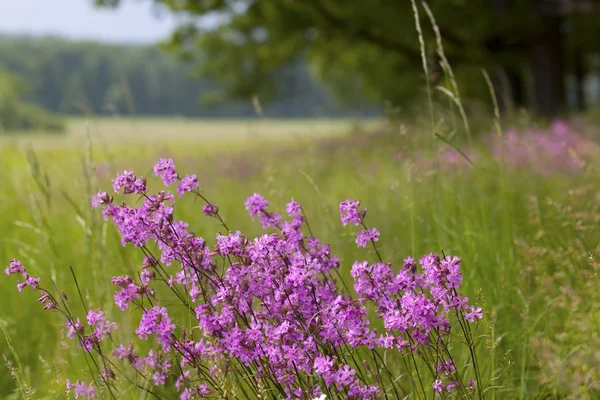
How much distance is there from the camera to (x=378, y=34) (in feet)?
48.2

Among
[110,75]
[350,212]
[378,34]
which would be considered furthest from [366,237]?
[110,75]

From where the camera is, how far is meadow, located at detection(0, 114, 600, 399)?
2465mm

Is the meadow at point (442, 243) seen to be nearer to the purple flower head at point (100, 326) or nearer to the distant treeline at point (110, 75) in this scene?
the purple flower head at point (100, 326)

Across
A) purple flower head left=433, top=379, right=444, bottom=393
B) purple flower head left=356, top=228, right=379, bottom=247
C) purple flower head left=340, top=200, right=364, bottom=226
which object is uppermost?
purple flower head left=340, top=200, right=364, bottom=226

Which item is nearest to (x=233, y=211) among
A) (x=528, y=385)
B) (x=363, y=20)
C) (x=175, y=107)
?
(x=528, y=385)

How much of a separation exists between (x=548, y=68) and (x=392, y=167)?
33.0 ft

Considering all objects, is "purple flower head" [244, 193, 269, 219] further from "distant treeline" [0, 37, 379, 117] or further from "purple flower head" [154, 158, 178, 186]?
"distant treeline" [0, 37, 379, 117]

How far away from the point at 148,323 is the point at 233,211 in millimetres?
4210

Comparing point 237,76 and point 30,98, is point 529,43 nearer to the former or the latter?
point 237,76

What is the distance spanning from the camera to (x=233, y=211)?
6.05 m

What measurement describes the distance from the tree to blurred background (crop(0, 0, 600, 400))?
56mm

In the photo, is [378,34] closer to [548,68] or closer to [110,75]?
[548,68]

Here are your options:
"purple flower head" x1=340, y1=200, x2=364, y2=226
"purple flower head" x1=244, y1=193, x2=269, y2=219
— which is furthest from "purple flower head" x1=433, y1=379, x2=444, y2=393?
"purple flower head" x1=244, y1=193, x2=269, y2=219

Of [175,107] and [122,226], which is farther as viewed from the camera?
[175,107]
